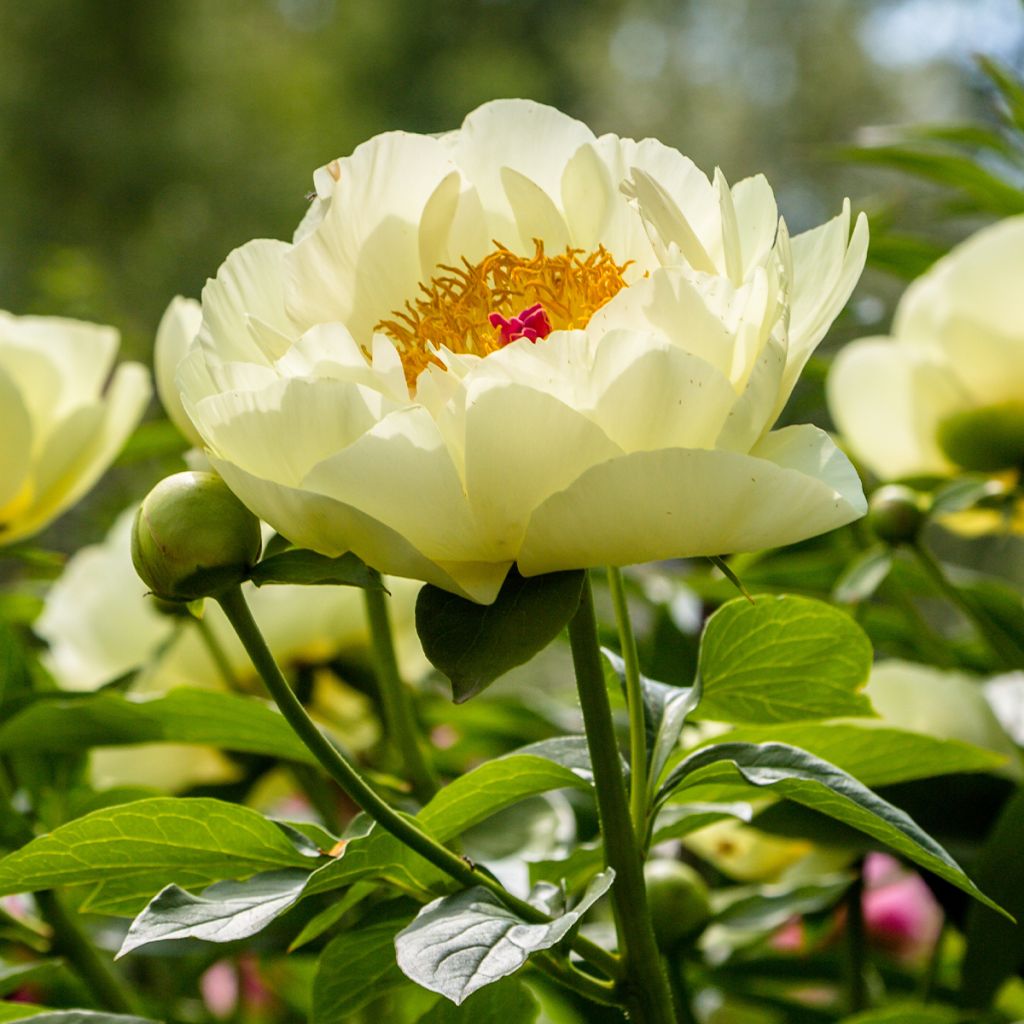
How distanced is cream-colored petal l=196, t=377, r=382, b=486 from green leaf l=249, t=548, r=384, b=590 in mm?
16

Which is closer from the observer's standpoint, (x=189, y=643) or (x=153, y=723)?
(x=153, y=723)

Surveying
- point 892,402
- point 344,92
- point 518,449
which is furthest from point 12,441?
point 344,92

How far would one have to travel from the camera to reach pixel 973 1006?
0.40m

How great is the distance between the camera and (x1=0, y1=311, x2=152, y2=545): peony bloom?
0.46 meters

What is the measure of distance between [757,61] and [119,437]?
22.2 ft

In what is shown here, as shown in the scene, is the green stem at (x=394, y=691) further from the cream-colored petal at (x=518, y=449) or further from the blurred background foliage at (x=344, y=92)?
the blurred background foliage at (x=344, y=92)

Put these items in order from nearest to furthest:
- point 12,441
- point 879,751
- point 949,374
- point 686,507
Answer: point 686,507
point 879,751
point 12,441
point 949,374

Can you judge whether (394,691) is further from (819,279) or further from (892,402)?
(892,402)

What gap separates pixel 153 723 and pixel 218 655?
12 centimetres

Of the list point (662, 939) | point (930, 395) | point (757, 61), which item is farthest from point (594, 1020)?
point (757, 61)

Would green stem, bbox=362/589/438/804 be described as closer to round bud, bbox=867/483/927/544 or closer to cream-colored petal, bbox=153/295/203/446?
cream-colored petal, bbox=153/295/203/446

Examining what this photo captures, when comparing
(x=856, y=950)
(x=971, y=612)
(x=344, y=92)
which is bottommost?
(x=856, y=950)

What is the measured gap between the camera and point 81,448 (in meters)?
0.50

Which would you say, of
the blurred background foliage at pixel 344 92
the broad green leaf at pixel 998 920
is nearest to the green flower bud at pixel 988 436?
the broad green leaf at pixel 998 920
